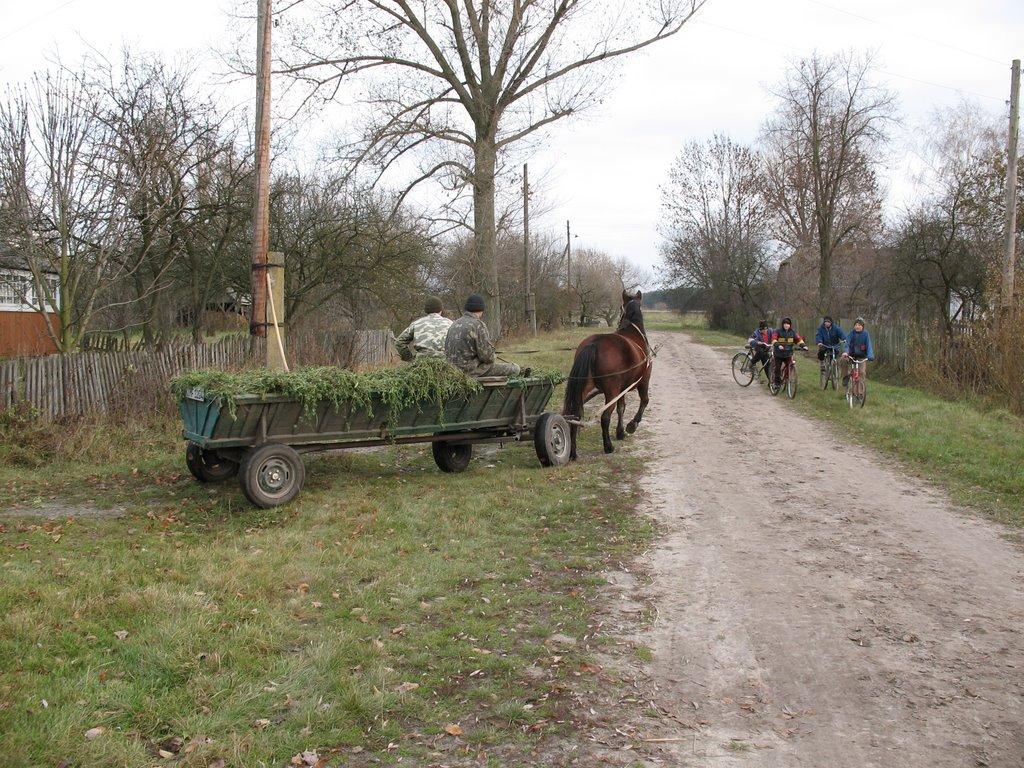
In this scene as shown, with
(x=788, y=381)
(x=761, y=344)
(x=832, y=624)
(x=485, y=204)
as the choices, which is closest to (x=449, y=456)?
(x=832, y=624)

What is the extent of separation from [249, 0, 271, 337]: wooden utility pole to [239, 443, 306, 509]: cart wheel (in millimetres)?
4481

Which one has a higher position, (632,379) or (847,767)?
(632,379)

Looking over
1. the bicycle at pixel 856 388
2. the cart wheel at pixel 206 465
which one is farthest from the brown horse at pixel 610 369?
the bicycle at pixel 856 388

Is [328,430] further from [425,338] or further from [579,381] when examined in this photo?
[579,381]

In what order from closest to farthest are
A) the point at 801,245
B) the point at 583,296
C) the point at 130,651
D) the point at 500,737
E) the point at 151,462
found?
1. the point at 500,737
2. the point at 130,651
3. the point at 151,462
4. the point at 801,245
5. the point at 583,296

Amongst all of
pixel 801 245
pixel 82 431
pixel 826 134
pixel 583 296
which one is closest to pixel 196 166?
pixel 82 431

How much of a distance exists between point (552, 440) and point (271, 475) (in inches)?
143

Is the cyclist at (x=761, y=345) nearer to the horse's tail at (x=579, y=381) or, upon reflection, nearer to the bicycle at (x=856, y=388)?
the bicycle at (x=856, y=388)

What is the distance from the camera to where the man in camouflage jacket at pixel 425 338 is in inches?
381

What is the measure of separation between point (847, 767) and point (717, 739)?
0.55 meters

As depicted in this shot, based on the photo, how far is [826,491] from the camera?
9062 millimetres

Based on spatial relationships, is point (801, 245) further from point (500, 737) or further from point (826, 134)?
point (500, 737)

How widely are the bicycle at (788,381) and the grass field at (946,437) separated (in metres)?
0.27

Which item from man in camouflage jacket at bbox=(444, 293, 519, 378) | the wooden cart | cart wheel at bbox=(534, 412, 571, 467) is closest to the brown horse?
cart wheel at bbox=(534, 412, 571, 467)
